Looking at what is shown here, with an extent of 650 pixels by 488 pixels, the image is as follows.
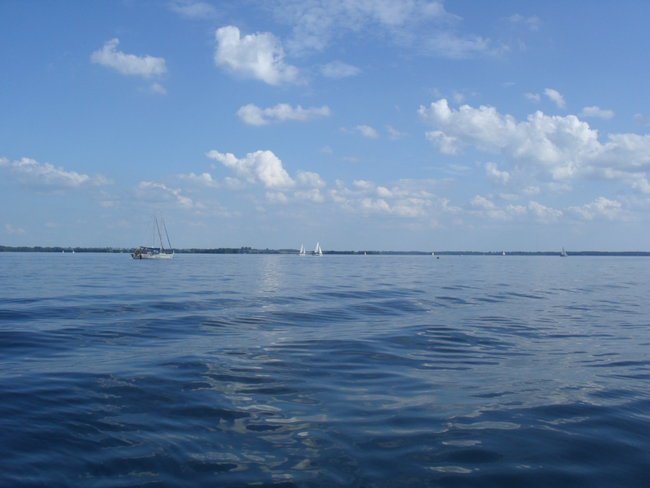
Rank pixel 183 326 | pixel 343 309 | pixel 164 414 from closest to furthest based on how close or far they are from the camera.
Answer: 1. pixel 164 414
2. pixel 183 326
3. pixel 343 309

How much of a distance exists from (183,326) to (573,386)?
51.4 ft

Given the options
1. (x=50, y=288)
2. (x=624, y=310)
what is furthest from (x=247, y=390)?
(x=50, y=288)

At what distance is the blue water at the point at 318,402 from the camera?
8.58 m

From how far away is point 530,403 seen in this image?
40.4 feet

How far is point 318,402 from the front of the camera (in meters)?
12.2

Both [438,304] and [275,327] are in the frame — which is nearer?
[275,327]

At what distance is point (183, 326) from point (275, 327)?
13.0 ft

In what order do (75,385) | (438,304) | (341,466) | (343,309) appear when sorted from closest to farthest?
(341,466) < (75,385) < (343,309) < (438,304)

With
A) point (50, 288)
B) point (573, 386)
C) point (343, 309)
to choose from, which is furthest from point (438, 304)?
point (50, 288)

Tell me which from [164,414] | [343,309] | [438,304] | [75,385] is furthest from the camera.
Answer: [438,304]

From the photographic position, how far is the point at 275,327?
23.8 m

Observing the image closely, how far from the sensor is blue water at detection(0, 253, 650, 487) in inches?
338

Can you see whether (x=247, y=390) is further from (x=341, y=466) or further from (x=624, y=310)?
(x=624, y=310)

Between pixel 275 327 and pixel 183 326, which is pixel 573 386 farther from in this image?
pixel 183 326
